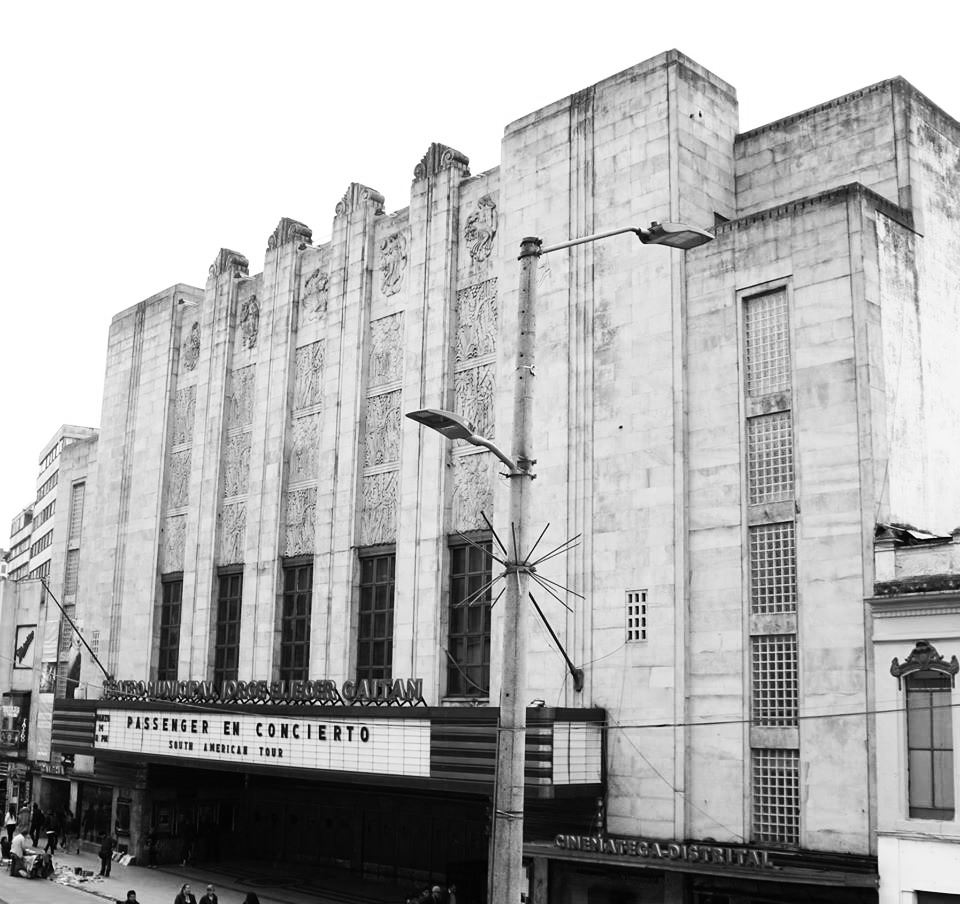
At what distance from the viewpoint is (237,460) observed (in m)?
40.8

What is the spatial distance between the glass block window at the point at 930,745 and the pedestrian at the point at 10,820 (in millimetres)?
35463

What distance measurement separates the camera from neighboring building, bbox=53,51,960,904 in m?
24.4

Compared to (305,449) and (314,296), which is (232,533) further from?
(314,296)

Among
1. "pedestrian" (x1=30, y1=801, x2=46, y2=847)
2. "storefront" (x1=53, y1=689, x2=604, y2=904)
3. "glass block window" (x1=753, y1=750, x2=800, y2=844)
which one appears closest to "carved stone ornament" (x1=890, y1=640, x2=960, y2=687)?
"glass block window" (x1=753, y1=750, x2=800, y2=844)

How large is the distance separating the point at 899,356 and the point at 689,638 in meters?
7.55

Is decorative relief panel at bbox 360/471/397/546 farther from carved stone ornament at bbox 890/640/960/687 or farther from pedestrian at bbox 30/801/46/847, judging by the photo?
pedestrian at bbox 30/801/46/847

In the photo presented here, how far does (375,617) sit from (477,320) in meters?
9.09

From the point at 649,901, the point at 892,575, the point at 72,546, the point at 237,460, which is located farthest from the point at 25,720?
the point at 892,575

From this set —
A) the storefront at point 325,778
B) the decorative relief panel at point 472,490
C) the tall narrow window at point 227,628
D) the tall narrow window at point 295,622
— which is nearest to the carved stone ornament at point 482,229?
the decorative relief panel at point 472,490

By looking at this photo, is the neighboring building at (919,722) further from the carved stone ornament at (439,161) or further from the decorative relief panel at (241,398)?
the decorative relief panel at (241,398)

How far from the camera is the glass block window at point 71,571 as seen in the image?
53375 millimetres

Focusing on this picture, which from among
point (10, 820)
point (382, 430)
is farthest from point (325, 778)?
point (10, 820)

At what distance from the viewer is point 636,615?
27062mm

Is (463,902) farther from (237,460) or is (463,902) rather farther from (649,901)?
(237,460)
